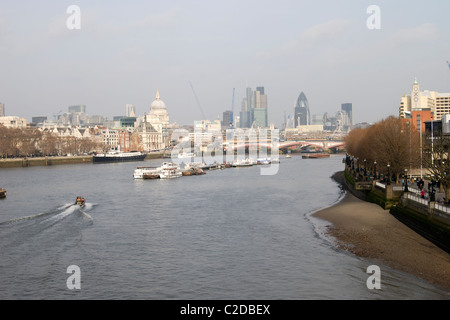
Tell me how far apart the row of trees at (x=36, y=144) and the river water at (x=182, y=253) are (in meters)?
54.4

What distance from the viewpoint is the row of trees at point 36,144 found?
264 ft

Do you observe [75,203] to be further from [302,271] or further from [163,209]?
[302,271]

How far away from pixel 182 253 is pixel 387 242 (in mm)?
6399

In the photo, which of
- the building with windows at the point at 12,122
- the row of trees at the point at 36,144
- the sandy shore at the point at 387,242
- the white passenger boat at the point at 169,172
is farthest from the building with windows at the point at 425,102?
the building with windows at the point at 12,122

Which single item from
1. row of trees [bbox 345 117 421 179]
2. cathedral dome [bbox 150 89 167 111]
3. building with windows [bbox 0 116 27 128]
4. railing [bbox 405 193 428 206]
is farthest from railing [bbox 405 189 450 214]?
cathedral dome [bbox 150 89 167 111]

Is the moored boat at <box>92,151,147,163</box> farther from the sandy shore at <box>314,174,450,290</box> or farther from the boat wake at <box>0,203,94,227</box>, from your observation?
the sandy shore at <box>314,174,450,290</box>

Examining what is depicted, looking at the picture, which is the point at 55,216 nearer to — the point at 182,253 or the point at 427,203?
the point at 182,253

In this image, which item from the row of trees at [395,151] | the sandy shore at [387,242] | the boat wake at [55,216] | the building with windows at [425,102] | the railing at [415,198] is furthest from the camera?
the building with windows at [425,102]

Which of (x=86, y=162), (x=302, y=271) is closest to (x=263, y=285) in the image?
(x=302, y=271)

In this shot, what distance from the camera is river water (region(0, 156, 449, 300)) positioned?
1298 cm

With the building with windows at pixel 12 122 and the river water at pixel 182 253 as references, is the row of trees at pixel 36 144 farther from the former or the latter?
the river water at pixel 182 253

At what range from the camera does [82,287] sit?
13.4 metres

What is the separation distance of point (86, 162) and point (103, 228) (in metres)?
63.6
